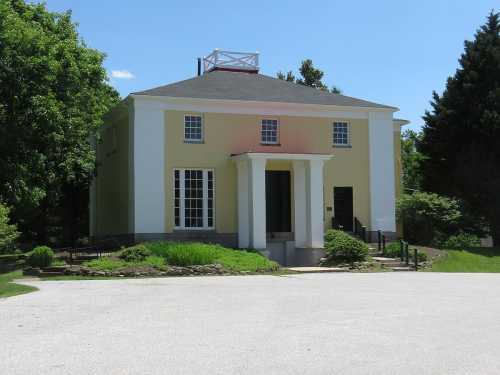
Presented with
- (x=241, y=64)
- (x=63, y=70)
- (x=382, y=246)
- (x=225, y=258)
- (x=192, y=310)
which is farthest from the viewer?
(x=241, y=64)

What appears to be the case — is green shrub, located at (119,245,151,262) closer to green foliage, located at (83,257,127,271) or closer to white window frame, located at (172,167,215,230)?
green foliage, located at (83,257,127,271)

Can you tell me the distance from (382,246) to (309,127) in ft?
20.4

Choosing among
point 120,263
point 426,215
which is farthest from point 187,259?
point 426,215

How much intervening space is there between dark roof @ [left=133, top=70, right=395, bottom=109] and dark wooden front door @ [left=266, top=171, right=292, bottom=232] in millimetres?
3401

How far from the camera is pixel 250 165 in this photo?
28453 millimetres

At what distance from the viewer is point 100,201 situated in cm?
3588

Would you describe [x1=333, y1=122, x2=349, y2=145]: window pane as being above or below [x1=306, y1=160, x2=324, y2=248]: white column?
above

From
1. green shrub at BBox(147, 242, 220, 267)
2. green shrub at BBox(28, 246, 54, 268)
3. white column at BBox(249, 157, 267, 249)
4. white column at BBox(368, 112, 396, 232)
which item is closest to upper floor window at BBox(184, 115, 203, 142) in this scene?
white column at BBox(249, 157, 267, 249)

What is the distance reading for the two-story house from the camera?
28.6 metres

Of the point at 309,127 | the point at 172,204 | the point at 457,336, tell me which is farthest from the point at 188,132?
the point at 457,336

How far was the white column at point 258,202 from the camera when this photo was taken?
28.2 m

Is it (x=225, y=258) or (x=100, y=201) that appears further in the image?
(x=100, y=201)

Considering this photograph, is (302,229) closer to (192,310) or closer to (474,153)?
(474,153)

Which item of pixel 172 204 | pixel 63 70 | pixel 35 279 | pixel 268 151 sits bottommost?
pixel 35 279
